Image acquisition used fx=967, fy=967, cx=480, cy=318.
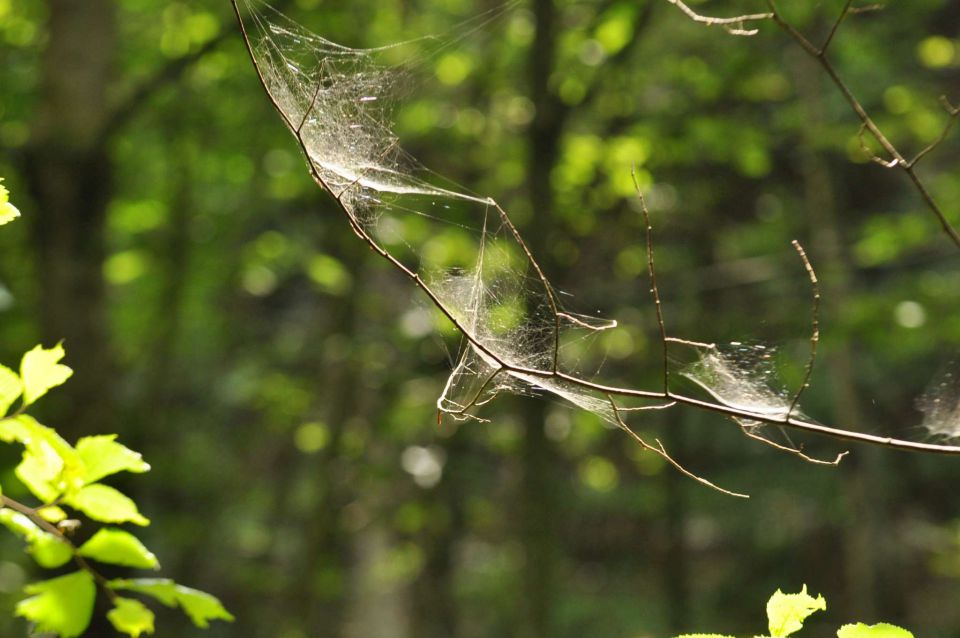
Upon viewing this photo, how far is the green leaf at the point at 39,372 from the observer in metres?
1.52

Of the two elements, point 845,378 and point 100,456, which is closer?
point 100,456

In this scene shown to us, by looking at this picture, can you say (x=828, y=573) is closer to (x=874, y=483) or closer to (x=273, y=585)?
(x=874, y=483)

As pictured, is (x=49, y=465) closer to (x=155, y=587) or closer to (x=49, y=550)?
(x=49, y=550)

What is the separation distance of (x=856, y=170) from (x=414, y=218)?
5.70 meters

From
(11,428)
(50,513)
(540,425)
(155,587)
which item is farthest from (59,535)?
(540,425)

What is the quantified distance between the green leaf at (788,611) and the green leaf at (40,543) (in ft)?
3.83

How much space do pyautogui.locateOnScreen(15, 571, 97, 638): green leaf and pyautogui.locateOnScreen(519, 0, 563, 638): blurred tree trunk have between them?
4.35m

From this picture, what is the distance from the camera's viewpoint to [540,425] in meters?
6.01

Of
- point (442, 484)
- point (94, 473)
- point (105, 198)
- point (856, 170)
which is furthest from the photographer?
point (856, 170)

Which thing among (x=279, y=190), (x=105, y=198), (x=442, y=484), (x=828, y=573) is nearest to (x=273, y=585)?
(x=442, y=484)

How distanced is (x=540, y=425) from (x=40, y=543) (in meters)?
4.59

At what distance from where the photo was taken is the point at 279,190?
7.62 m

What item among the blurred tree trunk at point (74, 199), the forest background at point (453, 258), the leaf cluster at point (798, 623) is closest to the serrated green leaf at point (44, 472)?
the leaf cluster at point (798, 623)

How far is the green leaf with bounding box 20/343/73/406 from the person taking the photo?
1.52m
